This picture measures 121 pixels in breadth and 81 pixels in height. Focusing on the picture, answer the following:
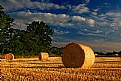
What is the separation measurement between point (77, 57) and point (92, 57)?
0.73m

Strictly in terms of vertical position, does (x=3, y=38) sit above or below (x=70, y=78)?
below

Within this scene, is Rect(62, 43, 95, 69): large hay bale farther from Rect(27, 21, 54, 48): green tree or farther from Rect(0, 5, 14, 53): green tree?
Rect(27, 21, 54, 48): green tree

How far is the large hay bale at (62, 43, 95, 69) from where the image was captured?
49.3 ft

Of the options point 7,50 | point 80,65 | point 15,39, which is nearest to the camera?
point 80,65

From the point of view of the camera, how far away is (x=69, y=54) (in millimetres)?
15984

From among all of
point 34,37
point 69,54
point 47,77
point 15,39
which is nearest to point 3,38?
point 15,39

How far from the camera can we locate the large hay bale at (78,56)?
49.3 feet

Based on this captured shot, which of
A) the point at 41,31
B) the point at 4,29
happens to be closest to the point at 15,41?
the point at 4,29

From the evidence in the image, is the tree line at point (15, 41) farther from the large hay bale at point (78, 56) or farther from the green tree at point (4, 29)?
the large hay bale at point (78, 56)

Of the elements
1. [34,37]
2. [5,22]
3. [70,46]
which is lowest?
[34,37]

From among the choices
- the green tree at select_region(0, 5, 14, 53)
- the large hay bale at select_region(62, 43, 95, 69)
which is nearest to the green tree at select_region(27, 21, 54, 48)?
the green tree at select_region(0, 5, 14, 53)

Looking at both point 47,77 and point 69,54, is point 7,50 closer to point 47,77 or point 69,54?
point 69,54

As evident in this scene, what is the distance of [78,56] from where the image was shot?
602 inches

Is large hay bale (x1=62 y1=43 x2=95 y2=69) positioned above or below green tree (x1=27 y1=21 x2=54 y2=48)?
above
